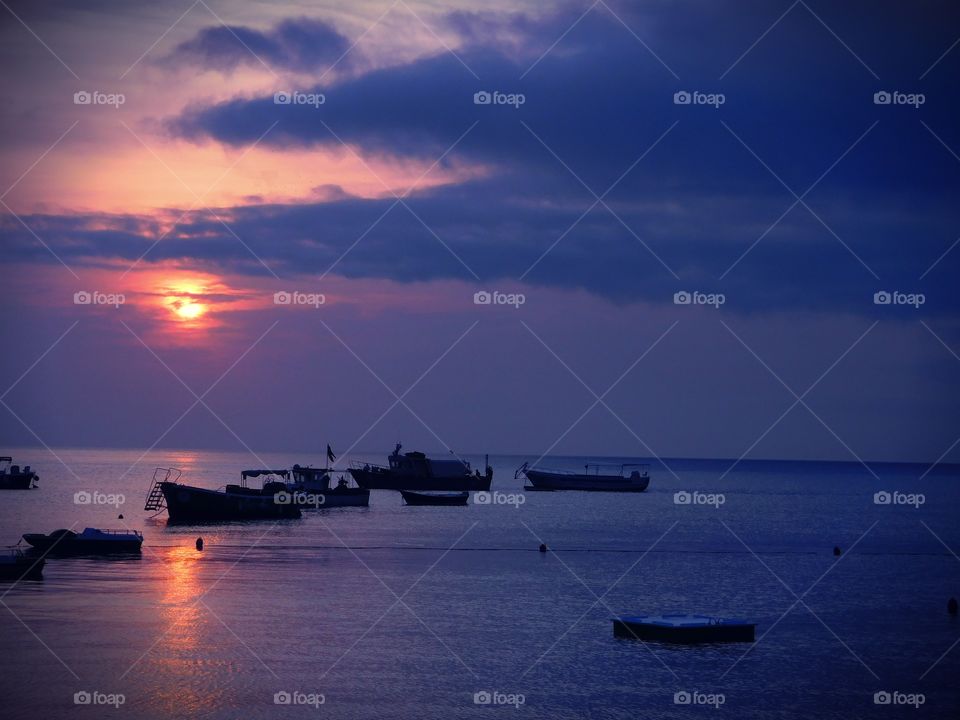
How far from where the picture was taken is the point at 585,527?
109m

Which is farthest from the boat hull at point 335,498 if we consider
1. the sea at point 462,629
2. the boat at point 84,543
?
the boat at point 84,543

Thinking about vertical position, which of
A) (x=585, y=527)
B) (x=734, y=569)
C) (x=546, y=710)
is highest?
(x=585, y=527)

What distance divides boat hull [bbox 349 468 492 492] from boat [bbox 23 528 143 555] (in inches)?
3538

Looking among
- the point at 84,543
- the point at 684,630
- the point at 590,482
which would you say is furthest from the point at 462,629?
the point at 590,482

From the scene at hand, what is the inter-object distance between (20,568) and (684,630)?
3257 centimetres

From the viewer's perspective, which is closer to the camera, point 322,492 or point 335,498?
point 322,492

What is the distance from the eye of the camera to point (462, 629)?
4728 cm

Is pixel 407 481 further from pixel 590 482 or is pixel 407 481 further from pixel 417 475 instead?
pixel 590 482

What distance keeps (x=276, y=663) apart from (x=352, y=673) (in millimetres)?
2956

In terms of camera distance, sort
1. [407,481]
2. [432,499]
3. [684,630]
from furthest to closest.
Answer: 1. [407,481]
2. [432,499]
3. [684,630]

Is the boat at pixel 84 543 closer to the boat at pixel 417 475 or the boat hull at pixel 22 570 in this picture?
the boat hull at pixel 22 570

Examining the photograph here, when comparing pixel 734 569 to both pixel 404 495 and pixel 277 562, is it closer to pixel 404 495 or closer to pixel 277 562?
pixel 277 562

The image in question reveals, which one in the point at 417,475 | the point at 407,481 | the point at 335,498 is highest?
the point at 417,475

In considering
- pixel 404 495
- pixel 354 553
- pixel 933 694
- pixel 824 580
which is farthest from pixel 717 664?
pixel 404 495
